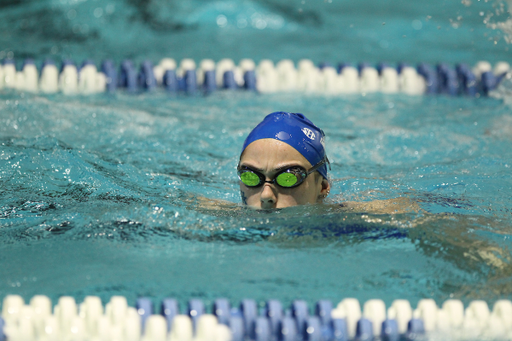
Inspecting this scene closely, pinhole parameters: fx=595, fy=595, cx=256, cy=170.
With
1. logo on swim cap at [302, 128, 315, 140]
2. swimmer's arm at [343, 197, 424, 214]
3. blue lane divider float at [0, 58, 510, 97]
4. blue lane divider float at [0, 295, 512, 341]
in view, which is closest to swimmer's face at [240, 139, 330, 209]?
logo on swim cap at [302, 128, 315, 140]

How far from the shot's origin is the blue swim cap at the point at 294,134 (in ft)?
9.60

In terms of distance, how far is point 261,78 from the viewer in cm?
591

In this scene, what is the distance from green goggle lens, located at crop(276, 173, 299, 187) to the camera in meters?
2.80

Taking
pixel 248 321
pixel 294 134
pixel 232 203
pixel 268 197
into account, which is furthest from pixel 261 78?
pixel 248 321

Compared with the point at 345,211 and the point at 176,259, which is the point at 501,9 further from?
the point at 176,259

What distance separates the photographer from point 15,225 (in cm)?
285

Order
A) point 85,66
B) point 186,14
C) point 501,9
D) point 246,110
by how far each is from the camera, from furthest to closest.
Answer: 1. point 186,14
2. point 501,9
3. point 85,66
4. point 246,110

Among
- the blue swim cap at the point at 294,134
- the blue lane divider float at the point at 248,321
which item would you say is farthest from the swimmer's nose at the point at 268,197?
the blue lane divider float at the point at 248,321

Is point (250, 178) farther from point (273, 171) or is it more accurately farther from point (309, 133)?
point (309, 133)

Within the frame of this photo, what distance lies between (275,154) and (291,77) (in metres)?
3.17

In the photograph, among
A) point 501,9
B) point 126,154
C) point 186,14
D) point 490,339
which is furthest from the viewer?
point 186,14

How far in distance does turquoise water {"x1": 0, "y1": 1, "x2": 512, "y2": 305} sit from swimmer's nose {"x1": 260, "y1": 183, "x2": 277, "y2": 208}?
0.06 metres

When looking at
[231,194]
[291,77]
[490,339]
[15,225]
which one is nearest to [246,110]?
[291,77]

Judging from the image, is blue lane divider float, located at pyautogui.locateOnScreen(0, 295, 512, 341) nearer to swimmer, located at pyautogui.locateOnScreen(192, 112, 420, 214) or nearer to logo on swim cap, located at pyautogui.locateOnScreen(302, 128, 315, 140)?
swimmer, located at pyautogui.locateOnScreen(192, 112, 420, 214)
